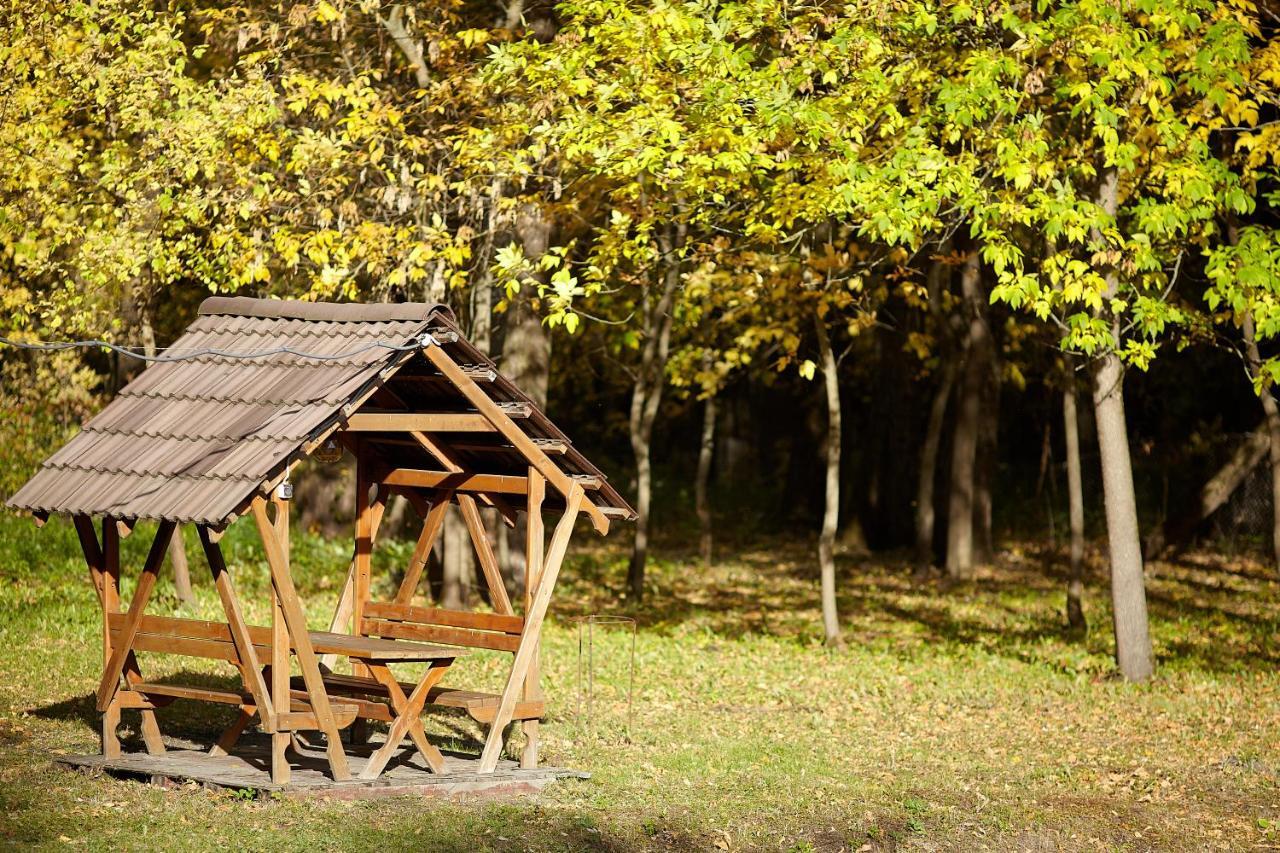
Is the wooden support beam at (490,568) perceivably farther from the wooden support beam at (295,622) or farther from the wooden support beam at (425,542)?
the wooden support beam at (295,622)

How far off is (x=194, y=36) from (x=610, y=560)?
10.2 metres

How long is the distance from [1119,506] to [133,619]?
364 inches

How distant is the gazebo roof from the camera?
8.56 metres

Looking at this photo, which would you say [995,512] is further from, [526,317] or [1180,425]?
[526,317]

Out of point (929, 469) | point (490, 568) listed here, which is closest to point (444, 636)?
point (490, 568)

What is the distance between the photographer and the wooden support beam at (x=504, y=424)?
9266 mm

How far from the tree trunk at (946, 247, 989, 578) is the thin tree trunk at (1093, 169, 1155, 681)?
528 centimetres

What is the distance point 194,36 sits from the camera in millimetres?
18000

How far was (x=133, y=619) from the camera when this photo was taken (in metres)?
9.43

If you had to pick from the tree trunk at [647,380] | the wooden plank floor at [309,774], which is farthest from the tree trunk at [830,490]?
the wooden plank floor at [309,774]

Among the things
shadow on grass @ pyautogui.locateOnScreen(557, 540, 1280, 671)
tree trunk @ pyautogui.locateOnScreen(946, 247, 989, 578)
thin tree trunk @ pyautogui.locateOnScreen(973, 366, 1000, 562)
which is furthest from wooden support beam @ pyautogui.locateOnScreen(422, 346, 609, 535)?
thin tree trunk @ pyautogui.locateOnScreen(973, 366, 1000, 562)

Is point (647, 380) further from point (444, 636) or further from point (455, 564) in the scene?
point (444, 636)

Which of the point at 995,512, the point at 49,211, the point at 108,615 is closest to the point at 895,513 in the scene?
the point at 995,512

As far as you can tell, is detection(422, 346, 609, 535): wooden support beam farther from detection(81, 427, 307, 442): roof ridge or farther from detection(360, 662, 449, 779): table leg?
detection(360, 662, 449, 779): table leg
